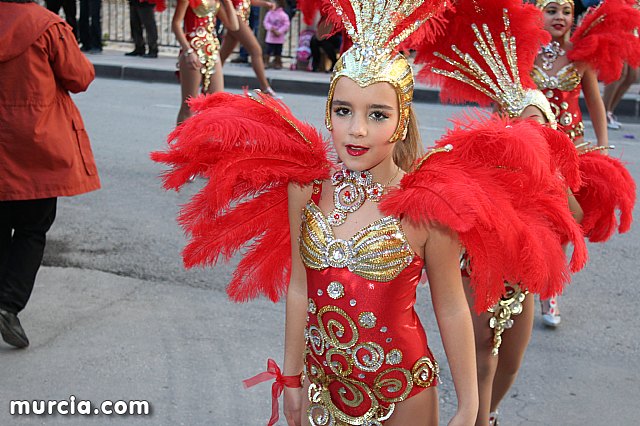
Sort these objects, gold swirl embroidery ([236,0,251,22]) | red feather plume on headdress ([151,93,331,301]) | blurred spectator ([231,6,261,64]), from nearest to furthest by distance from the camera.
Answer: red feather plume on headdress ([151,93,331,301]), gold swirl embroidery ([236,0,251,22]), blurred spectator ([231,6,261,64])

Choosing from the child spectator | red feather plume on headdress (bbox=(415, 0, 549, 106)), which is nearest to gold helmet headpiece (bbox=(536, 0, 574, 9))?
red feather plume on headdress (bbox=(415, 0, 549, 106))

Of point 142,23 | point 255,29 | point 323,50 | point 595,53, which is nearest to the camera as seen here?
point 595,53

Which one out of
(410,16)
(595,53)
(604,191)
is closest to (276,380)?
(410,16)

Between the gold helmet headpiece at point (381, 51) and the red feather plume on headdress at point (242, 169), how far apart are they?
0.66 feet

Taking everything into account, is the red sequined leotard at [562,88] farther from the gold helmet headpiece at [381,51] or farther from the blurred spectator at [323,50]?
the blurred spectator at [323,50]

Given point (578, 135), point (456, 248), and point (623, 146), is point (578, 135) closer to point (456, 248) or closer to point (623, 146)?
point (456, 248)

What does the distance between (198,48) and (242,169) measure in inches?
222

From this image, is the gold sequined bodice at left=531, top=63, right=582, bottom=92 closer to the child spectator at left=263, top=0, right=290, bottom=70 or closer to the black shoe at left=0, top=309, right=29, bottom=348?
the black shoe at left=0, top=309, right=29, bottom=348

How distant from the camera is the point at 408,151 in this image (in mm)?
2859

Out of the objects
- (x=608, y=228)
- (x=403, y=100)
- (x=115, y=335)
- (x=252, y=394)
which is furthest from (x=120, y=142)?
(x=403, y=100)

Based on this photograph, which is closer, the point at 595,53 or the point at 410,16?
the point at 410,16

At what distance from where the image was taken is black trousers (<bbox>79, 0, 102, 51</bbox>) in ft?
57.0

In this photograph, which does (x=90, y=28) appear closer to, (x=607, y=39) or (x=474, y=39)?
(x=607, y=39)

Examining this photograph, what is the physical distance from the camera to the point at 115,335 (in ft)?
16.5
